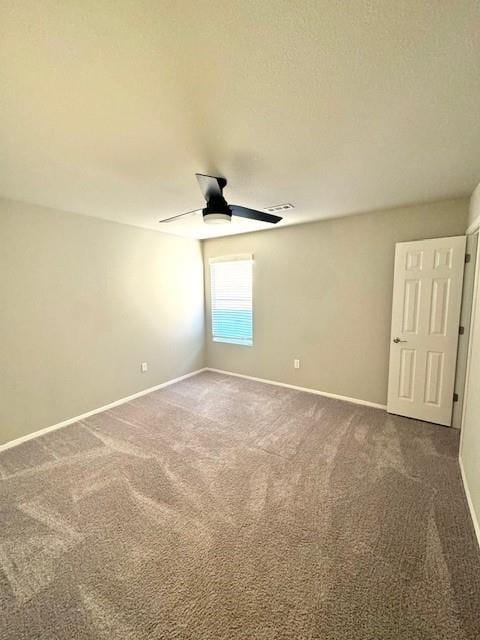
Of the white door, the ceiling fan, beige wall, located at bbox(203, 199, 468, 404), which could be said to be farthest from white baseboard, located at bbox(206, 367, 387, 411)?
the ceiling fan

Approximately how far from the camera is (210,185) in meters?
1.87

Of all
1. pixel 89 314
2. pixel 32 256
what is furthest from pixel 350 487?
pixel 32 256

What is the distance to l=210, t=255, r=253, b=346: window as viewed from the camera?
4371mm

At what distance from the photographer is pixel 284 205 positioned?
2.89 metres

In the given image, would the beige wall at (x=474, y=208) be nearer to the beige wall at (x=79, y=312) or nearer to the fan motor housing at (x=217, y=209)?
the fan motor housing at (x=217, y=209)

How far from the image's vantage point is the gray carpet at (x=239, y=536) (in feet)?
4.07

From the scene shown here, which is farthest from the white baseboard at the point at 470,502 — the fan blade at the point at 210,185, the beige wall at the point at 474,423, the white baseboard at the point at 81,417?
the white baseboard at the point at 81,417

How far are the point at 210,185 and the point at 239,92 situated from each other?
68 centimetres

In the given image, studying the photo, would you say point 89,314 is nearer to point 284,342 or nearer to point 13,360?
point 13,360

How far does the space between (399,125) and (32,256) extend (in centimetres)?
330

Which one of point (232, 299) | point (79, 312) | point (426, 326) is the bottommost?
point (426, 326)

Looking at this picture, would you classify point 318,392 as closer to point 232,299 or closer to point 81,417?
point 232,299

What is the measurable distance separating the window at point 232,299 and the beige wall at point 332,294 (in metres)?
0.15

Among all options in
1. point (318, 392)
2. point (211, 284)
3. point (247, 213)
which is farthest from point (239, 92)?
point (211, 284)
